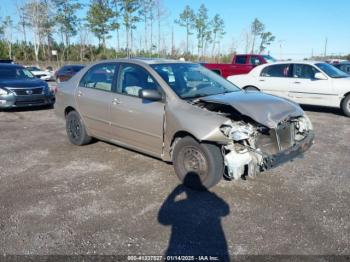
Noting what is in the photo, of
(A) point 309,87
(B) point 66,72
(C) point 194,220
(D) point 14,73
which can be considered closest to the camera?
(C) point 194,220

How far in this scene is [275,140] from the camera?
418 centimetres

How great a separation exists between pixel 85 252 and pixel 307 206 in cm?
259

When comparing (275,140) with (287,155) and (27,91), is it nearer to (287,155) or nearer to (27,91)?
(287,155)

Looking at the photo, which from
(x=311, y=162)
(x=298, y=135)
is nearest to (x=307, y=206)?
(x=298, y=135)

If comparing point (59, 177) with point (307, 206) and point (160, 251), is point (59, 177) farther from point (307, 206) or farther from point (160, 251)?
point (307, 206)

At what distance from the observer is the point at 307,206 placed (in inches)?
151

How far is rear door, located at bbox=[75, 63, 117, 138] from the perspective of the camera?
17.5 ft

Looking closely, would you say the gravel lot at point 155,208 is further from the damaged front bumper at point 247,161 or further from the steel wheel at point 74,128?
the steel wheel at point 74,128

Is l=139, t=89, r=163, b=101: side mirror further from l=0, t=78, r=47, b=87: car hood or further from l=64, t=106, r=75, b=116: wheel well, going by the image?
l=0, t=78, r=47, b=87: car hood

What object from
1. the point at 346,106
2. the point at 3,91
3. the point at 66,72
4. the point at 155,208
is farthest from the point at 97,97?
the point at 66,72

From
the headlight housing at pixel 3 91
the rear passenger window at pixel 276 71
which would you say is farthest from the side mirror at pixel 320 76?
the headlight housing at pixel 3 91

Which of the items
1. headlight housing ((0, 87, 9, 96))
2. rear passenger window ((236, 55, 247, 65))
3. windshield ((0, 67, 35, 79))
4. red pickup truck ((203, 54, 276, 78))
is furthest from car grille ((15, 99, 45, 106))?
rear passenger window ((236, 55, 247, 65))

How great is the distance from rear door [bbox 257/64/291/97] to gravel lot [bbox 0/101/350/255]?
185 inches

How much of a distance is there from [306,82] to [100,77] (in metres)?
6.73
